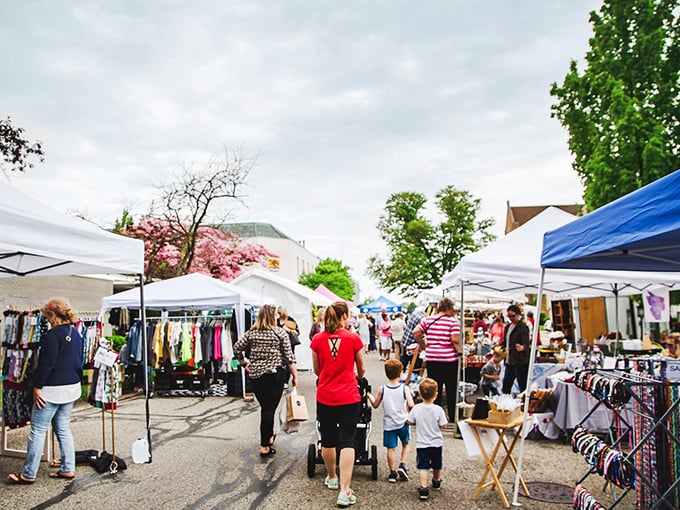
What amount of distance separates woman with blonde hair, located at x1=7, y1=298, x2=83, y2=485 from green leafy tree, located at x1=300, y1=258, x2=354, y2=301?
54.1m

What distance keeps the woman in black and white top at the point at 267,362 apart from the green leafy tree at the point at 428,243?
34763 mm

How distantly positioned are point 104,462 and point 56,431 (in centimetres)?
68

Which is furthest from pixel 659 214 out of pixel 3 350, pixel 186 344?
pixel 186 344

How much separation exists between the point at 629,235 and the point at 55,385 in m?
4.99

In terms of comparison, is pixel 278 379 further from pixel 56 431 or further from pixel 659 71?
pixel 659 71

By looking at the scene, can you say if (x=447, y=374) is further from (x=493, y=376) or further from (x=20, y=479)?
(x=20, y=479)

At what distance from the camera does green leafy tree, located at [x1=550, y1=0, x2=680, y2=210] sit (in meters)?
14.4

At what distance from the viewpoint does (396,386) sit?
199 inches

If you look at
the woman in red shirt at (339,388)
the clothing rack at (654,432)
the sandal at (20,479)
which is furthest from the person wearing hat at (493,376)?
the sandal at (20,479)

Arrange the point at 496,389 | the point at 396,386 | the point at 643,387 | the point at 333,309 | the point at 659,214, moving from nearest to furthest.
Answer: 1. the point at 659,214
2. the point at 643,387
3. the point at 333,309
4. the point at 396,386
5. the point at 496,389

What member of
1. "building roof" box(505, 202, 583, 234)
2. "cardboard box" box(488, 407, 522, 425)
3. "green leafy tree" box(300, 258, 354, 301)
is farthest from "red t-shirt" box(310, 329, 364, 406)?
"green leafy tree" box(300, 258, 354, 301)

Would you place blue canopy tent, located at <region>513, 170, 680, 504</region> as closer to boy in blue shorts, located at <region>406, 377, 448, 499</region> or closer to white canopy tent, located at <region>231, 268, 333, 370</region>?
boy in blue shorts, located at <region>406, 377, 448, 499</region>

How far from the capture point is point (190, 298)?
34.6 feet

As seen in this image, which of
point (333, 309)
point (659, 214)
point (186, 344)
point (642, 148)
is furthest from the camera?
point (642, 148)
